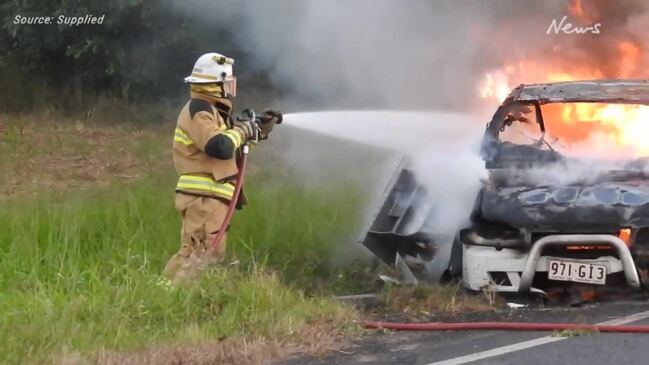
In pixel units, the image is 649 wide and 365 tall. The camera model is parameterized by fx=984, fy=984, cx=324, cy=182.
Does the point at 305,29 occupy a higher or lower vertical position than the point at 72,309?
higher

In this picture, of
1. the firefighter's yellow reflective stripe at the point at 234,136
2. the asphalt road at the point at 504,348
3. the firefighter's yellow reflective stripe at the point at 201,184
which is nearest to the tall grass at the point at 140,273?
the asphalt road at the point at 504,348

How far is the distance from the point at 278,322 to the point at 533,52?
6557mm

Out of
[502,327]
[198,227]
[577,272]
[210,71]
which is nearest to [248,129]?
[210,71]

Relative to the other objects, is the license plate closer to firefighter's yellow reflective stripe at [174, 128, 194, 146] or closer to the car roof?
the car roof

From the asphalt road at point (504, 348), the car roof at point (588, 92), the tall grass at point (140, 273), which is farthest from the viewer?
the car roof at point (588, 92)

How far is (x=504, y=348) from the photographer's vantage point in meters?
5.04

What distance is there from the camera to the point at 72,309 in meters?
5.39

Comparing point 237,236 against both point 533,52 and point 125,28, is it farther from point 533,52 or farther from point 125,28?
point 125,28

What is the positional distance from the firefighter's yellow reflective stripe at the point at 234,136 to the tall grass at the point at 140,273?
765 millimetres

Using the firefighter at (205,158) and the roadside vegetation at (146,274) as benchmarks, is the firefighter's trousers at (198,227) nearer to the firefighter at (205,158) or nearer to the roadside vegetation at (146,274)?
the firefighter at (205,158)

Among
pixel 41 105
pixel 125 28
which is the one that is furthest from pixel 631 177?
pixel 41 105

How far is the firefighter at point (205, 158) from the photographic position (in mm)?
6176

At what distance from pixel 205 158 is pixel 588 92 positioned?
2.75 metres

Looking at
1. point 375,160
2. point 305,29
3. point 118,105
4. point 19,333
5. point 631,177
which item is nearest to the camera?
point 19,333
